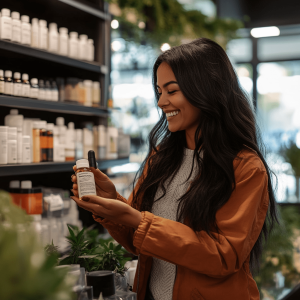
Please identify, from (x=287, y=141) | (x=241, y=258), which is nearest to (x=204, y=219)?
(x=241, y=258)

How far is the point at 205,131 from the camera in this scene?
4.34ft

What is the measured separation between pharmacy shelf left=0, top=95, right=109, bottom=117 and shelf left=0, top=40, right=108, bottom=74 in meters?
0.27

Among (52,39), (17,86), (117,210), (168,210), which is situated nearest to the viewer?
(117,210)

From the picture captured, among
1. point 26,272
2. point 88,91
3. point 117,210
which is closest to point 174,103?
point 117,210

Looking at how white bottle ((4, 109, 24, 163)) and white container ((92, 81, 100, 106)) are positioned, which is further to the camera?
white container ((92, 81, 100, 106))

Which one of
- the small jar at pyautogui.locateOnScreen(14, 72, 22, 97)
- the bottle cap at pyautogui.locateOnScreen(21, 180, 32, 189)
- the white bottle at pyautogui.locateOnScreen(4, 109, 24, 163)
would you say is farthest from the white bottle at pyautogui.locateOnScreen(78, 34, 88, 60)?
the bottle cap at pyautogui.locateOnScreen(21, 180, 32, 189)

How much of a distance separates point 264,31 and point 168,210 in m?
5.20

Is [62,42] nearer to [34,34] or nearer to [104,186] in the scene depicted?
[34,34]

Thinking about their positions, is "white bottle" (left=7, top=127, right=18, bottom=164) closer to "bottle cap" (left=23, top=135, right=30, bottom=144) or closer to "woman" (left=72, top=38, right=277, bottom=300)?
"bottle cap" (left=23, top=135, right=30, bottom=144)

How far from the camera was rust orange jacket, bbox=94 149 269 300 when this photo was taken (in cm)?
108

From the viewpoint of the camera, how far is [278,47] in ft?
19.5

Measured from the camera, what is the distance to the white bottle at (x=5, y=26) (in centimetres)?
200

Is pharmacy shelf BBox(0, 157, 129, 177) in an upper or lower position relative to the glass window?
lower

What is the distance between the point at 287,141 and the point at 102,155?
3.82 m
